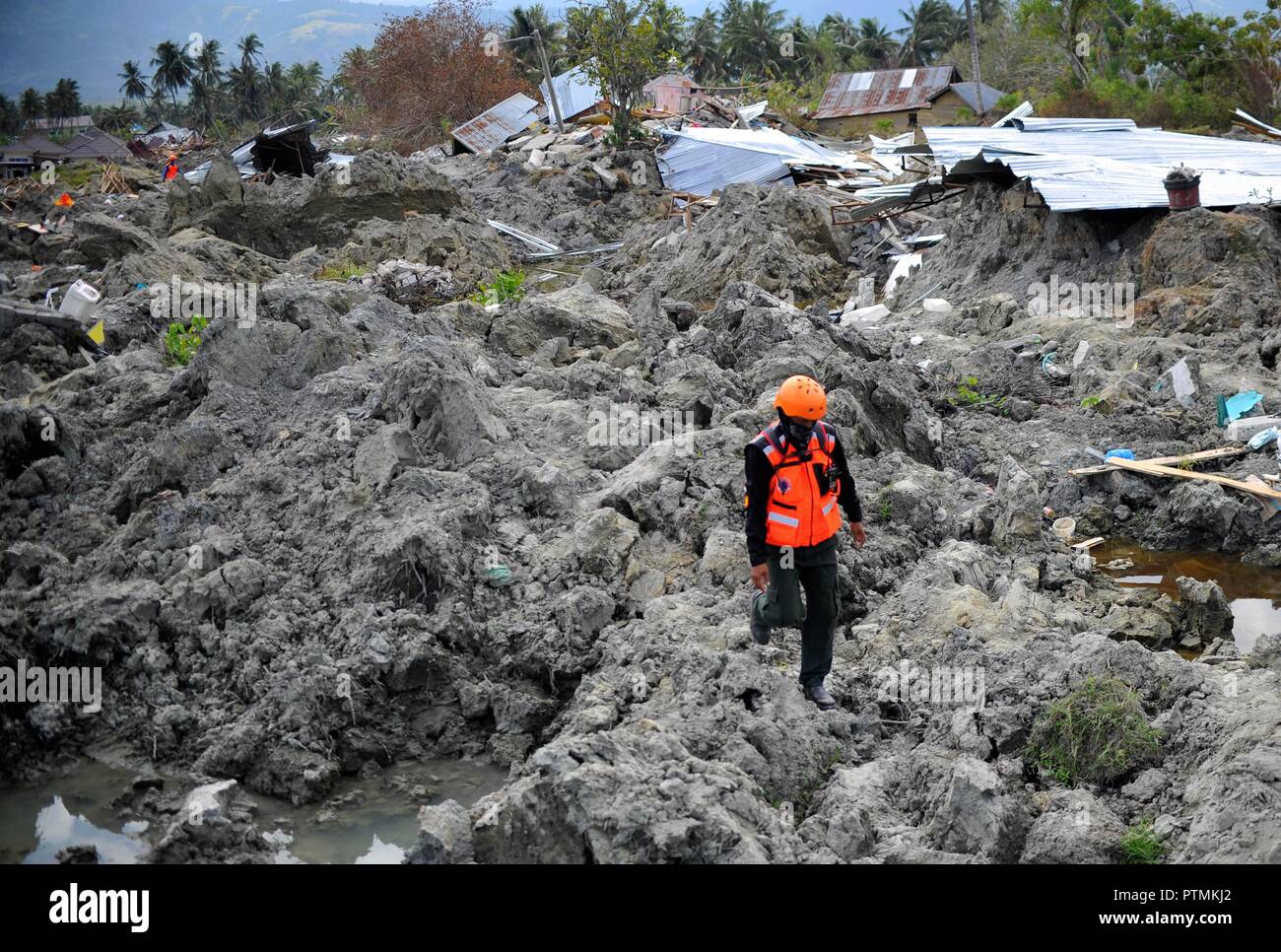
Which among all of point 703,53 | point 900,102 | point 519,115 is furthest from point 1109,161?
point 703,53

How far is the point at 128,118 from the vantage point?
71812mm

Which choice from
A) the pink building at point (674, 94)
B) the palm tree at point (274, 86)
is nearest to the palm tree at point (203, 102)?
the palm tree at point (274, 86)

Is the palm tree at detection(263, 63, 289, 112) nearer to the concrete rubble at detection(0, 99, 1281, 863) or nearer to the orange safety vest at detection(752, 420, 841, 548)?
the concrete rubble at detection(0, 99, 1281, 863)

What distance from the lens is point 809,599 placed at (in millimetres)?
5547

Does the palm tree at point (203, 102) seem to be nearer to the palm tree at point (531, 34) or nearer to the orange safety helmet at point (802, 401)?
the palm tree at point (531, 34)

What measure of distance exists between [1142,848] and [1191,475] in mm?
6044

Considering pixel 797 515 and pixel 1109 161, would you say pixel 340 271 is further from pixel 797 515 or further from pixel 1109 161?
pixel 797 515

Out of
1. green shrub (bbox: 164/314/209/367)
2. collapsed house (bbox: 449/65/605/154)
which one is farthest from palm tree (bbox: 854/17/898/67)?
green shrub (bbox: 164/314/209/367)

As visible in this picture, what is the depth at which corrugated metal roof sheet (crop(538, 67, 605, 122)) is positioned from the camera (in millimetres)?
34844

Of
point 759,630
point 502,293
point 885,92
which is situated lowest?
point 759,630

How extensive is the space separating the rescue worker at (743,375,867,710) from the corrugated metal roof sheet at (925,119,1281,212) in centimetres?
1016

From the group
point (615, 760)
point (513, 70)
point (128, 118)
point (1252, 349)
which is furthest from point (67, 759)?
point (128, 118)

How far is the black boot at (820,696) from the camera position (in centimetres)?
561

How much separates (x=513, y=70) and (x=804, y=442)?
154 ft
